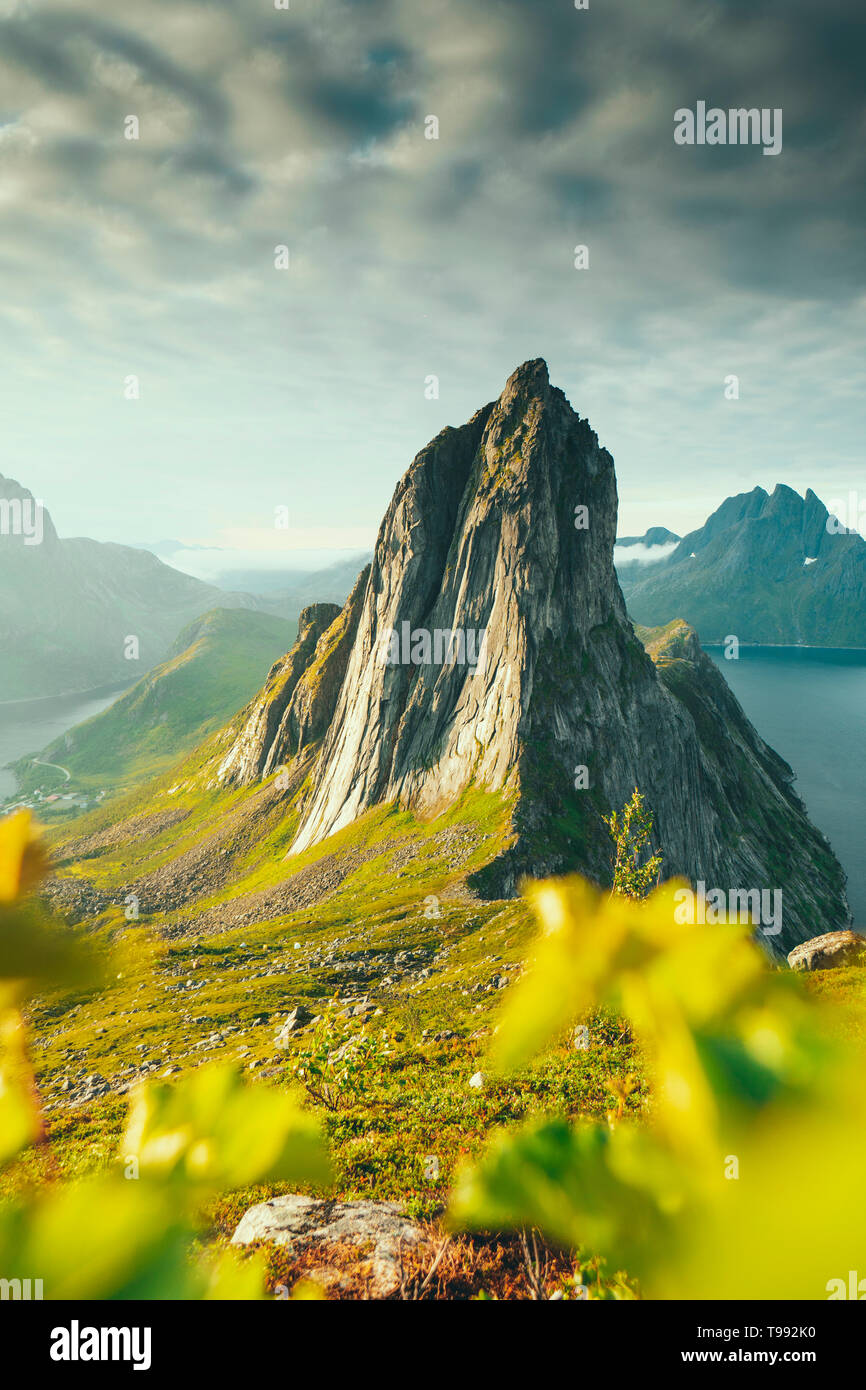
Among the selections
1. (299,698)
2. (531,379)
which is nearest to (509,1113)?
(531,379)

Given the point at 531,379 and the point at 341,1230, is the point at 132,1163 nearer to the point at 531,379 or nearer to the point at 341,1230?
the point at 341,1230

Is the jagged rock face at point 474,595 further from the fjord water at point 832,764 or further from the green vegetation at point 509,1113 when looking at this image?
the fjord water at point 832,764

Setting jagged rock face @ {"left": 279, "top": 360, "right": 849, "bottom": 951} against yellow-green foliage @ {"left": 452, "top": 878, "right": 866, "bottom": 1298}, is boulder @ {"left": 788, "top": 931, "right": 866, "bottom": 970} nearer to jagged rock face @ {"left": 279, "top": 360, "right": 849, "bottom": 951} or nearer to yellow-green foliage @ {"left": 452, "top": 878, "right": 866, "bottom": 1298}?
yellow-green foliage @ {"left": 452, "top": 878, "right": 866, "bottom": 1298}

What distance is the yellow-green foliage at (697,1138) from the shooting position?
121 centimetres

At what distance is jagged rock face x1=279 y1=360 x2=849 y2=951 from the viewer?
2210 inches

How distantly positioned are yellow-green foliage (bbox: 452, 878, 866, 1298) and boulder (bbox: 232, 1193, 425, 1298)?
4.51ft

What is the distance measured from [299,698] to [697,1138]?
9247 centimetres

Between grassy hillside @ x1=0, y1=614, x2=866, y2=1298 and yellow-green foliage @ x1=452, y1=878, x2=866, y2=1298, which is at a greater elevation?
yellow-green foliage @ x1=452, y1=878, x2=866, y2=1298

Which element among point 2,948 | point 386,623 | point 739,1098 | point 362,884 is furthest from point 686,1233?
point 386,623

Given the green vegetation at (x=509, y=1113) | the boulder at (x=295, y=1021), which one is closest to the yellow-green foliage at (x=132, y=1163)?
the green vegetation at (x=509, y=1113)

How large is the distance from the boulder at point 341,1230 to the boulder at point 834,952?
41.5ft

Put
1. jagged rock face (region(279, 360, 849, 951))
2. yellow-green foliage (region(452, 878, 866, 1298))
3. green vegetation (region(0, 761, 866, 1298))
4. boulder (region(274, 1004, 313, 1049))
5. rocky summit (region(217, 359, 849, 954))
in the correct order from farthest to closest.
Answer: jagged rock face (region(279, 360, 849, 951)) < rocky summit (region(217, 359, 849, 954)) < boulder (region(274, 1004, 313, 1049)) < green vegetation (region(0, 761, 866, 1298)) < yellow-green foliage (region(452, 878, 866, 1298))

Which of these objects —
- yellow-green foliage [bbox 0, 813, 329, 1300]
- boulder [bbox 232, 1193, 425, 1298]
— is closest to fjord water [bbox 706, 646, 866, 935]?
boulder [bbox 232, 1193, 425, 1298]
